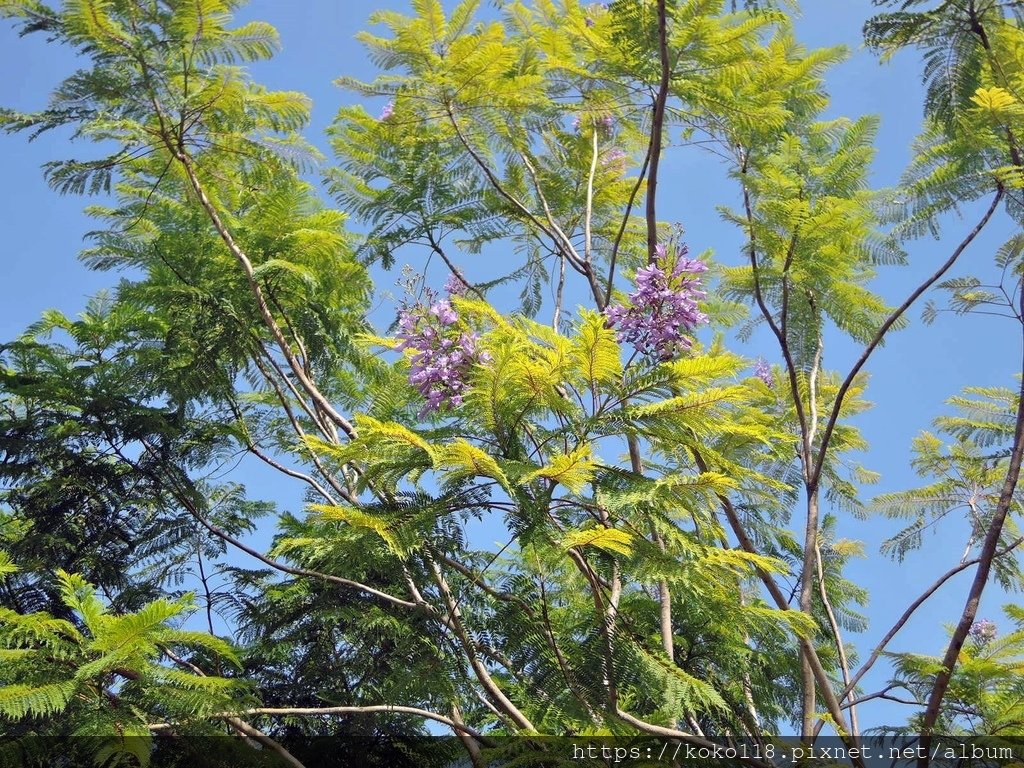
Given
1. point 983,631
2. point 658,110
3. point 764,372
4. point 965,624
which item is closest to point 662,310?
point 658,110

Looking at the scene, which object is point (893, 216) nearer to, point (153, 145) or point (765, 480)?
point (765, 480)

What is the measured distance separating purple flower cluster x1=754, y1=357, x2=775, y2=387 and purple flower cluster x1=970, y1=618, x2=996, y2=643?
3680 millimetres

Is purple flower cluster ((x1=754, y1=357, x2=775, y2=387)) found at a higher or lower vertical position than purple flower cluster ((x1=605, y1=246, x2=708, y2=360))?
higher

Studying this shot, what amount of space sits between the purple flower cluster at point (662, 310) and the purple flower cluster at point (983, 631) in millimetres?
6604

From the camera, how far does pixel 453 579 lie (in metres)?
5.38

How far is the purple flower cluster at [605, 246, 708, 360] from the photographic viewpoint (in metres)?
4.76

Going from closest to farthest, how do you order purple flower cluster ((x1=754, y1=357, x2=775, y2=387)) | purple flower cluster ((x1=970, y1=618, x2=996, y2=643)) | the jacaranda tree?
the jacaranda tree → purple flower cluster ((x1=754, y1=357, x2=775, y2=387)) → purple flower cluster ((x1=970, y1=618, x2=996, y2=643))

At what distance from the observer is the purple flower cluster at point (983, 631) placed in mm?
9680

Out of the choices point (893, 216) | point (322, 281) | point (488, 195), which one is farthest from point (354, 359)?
point (893, 216)

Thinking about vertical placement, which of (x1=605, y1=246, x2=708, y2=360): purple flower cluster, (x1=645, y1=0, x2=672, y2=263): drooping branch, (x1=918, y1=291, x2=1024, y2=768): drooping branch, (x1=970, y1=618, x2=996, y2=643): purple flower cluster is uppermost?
(x1=645, y1=0, x2=672, y2=263): drooping branch

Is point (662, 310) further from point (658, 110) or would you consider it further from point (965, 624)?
point (965, 624)

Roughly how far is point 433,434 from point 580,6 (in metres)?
3.36

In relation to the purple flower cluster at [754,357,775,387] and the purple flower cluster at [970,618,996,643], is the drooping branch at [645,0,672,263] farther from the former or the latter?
the purple flower cluster at [970,618,996,643]

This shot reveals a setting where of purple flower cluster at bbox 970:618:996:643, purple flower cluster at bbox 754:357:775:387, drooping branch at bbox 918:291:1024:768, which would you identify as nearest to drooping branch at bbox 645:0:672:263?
drooping branch at bbox 918:291:1024:768
